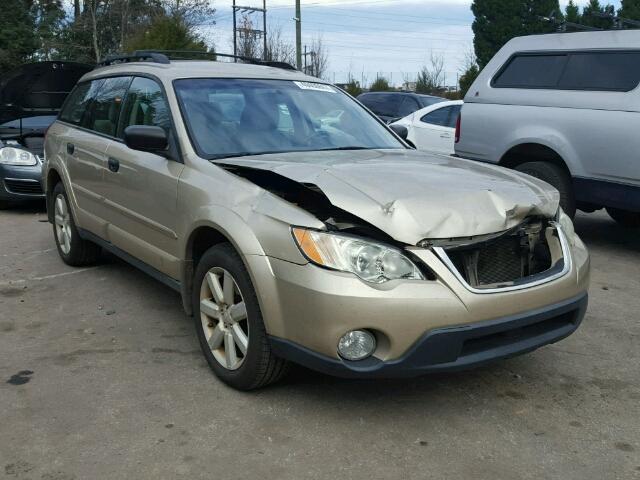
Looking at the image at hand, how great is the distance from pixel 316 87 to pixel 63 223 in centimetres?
270

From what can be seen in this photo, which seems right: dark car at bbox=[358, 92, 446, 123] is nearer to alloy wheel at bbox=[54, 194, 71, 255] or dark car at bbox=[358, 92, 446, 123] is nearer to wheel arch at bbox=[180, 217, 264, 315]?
alloy wheel at bbox=[54, 194, 71, 255]

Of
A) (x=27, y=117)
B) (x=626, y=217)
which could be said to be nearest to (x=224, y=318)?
(x=626, y=217)

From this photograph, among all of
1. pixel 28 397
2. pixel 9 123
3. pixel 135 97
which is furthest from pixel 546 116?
pixel 9 123

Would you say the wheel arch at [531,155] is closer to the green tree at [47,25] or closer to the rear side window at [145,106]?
the rear side window at [145,106]

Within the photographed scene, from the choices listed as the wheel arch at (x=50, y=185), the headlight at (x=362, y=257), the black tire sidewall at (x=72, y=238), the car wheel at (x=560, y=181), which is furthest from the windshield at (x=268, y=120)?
the car wheel at (x=560, y=181)

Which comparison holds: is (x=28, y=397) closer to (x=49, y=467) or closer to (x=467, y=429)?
(x=49, y=467)

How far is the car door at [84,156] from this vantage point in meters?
5.05

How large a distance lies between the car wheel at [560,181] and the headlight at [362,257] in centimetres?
399

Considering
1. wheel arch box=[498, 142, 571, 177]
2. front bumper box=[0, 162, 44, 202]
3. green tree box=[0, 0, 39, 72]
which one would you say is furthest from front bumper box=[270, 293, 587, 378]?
green tree box=[0, 0, 39, 72]

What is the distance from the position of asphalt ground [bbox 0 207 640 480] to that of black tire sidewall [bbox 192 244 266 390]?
10 cm

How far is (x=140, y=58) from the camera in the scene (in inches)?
204

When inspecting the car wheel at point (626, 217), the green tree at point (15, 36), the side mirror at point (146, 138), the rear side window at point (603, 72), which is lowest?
the car wheel at point (626, 217)

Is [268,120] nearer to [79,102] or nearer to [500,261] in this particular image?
[500,261]

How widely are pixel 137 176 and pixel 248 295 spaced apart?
1.53 metres
